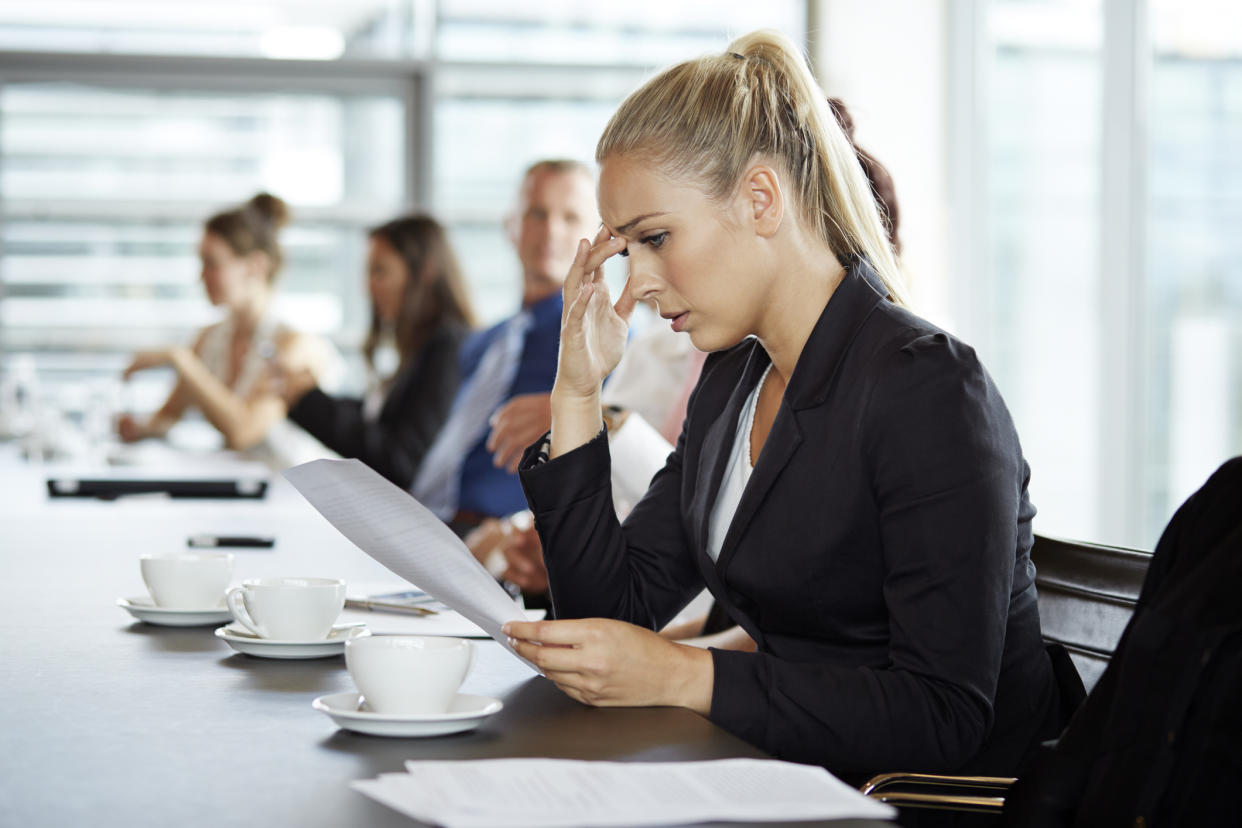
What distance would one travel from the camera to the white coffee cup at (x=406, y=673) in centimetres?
97

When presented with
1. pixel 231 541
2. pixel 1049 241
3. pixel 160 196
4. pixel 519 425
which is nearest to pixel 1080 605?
pixel 519 425

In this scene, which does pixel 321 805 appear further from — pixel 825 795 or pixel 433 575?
pixel 433 575

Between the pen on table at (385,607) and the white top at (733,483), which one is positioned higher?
the white top at (733,483)

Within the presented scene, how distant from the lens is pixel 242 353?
5180 mm

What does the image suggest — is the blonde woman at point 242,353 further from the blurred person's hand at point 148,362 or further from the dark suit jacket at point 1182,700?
the dark suit jacket at point 1182,700

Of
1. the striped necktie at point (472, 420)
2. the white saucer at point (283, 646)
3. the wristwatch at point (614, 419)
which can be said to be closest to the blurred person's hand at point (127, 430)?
the striped necktie at point (472, 420)

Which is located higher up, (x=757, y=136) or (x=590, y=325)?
(x=757, y=136)

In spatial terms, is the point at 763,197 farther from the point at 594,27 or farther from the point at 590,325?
the point at 594,27

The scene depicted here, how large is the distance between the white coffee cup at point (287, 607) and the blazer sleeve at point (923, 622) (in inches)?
14.1

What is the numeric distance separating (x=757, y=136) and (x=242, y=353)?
4052mm

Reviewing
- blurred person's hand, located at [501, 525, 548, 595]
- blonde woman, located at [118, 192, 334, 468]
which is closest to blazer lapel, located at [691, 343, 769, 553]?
blurred person's hand, located at [501, 525, 548, 595]

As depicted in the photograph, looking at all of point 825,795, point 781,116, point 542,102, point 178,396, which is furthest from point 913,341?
point 542,102

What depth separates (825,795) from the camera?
821 millimetres

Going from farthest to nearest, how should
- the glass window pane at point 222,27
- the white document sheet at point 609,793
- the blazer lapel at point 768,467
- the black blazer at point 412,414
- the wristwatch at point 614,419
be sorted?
the glass window pane at point 222,27
the black blazer at point 412,414
the wristwatch at point 614,419
the blazer lapel at point 768,467
the white document sheet at point 609,793
